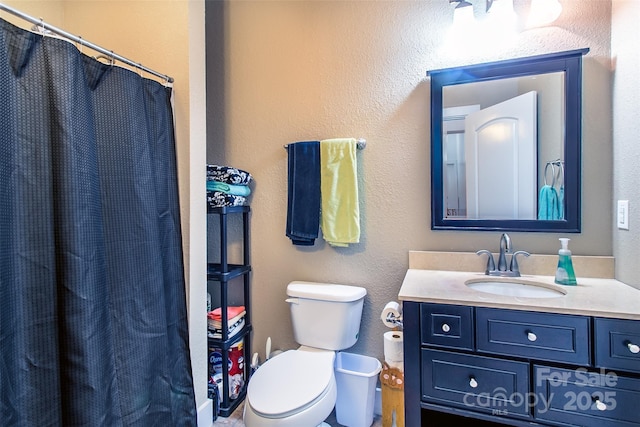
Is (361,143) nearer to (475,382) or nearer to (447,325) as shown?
(447,325)

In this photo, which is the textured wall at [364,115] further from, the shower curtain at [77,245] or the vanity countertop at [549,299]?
the shower curtain at [77,245]

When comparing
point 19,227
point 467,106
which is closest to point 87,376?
point 19,227

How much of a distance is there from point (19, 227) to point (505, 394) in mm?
1700

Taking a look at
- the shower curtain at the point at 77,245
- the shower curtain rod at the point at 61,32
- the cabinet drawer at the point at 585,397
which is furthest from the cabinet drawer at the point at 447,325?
the shower curtain rod at the point at 61,32

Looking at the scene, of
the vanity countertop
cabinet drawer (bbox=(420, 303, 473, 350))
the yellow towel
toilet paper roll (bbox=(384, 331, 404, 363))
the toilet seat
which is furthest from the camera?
the yellow towel

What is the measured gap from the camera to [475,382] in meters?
1.17

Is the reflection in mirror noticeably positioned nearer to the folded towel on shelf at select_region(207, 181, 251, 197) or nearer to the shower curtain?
the folded towel on shelf at select_region(207, 181, 251, 197)

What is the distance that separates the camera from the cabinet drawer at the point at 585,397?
1027 millimetres

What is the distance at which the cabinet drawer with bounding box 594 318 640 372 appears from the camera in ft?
3.34

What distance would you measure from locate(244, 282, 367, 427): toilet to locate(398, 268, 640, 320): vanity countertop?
0.44 m

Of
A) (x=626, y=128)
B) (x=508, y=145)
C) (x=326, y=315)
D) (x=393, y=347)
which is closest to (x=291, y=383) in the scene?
(x=326, y=315)

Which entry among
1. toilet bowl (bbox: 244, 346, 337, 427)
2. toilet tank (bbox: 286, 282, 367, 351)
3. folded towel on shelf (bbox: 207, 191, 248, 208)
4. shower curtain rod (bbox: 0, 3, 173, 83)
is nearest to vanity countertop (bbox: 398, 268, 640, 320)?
toilet tank (bbox: 286, 282, 367, 351)

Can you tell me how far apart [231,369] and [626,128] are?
229 cm

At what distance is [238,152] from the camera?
2.08 metres
